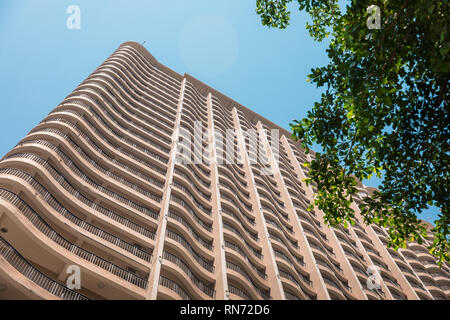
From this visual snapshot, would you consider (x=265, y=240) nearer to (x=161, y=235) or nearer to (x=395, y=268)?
(x=161, y=235)

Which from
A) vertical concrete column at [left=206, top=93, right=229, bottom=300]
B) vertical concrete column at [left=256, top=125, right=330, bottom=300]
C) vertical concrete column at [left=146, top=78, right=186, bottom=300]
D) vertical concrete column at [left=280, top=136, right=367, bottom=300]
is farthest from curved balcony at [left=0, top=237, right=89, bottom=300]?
vertical concrete column at [left=280, top=136, right=367, bottom=300]

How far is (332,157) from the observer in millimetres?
10367

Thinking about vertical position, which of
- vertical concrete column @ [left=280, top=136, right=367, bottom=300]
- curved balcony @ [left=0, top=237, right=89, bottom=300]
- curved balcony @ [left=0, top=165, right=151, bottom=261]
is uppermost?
vertical concrete column @ [left=280, top=136, right=367, bottom=300]

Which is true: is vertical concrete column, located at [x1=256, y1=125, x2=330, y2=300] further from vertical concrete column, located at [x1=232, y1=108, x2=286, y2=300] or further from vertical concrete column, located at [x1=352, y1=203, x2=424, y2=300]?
vertical concrete column, located at [x1=352, y1=203, x2=424, y2=300]

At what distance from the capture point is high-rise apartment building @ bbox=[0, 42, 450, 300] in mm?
15992

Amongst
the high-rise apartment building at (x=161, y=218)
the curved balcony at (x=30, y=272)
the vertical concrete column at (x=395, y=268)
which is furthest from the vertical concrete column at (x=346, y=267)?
the curved balcony at (x=30, y=272)

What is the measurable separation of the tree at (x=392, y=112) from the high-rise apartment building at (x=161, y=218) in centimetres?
1259

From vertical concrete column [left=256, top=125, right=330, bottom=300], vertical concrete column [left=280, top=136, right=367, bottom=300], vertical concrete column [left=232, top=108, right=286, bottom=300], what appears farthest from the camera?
vertical concrete column [left=280, top=136, right=367, bottom=300]

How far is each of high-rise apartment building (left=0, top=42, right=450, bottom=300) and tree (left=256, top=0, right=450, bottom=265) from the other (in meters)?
12.6

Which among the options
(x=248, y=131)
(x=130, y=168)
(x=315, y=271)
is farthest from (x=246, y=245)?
(x=248, y=131)

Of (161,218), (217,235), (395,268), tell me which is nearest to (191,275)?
(161,218)

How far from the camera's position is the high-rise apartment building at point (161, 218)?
15992mm

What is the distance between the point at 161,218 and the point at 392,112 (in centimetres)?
1757

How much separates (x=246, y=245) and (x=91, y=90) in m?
21.5
